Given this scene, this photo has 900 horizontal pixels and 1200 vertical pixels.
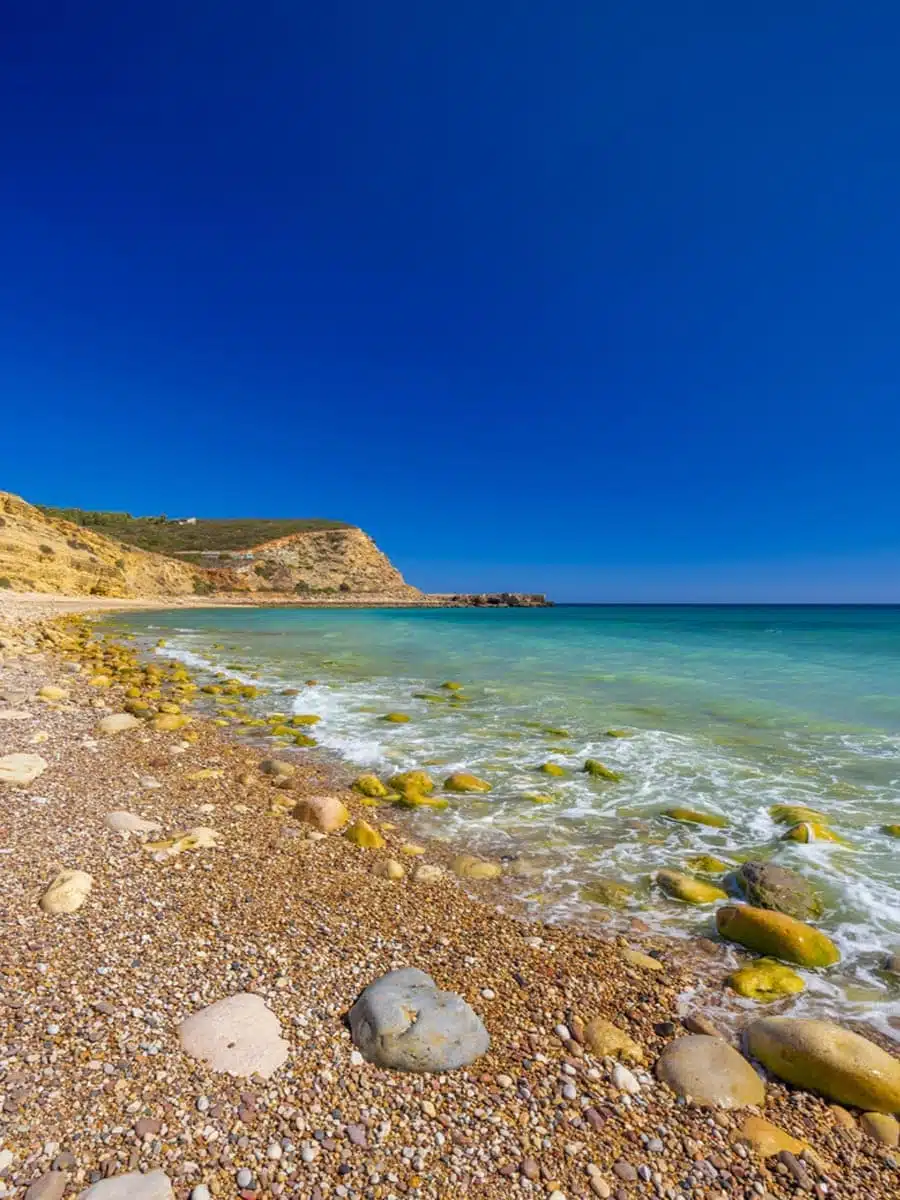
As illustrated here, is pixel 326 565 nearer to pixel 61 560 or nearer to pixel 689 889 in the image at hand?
pixel 61 560

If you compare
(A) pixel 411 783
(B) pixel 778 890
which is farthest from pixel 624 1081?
(A) pixel 411 783

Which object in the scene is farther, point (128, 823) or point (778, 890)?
point (128, 823)

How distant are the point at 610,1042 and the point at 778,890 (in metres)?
2.60

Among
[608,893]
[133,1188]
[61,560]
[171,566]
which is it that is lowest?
[608,893]

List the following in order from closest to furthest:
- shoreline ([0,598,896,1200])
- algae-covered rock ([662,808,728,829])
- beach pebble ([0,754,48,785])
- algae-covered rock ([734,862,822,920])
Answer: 1. shoreline ([0,598,896,1200])
2. algae-covered rock ([734,862,822,920])
3. beach pebble ([0,754,48,785])
4. algae-covered rock ([662,808,728,829])

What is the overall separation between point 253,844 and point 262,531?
10537 cm

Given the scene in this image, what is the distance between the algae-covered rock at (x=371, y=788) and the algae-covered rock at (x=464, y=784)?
2.66ft

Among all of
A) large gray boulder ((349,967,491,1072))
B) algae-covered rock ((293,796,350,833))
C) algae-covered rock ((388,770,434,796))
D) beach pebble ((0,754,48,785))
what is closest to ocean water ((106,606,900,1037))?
algae-covered rock ((388,770,434,796))

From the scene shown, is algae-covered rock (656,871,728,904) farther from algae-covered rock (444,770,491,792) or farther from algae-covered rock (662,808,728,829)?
algae-covered rock (444,770,491,792)

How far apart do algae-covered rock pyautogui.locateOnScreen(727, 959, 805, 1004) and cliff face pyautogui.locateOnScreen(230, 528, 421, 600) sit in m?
89.3

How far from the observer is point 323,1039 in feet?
8.87

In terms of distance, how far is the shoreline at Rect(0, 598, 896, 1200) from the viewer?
2.09m

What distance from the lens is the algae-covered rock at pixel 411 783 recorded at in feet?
22.9

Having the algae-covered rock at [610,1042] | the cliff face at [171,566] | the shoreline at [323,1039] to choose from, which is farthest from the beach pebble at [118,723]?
the cliff face at [171,566]
